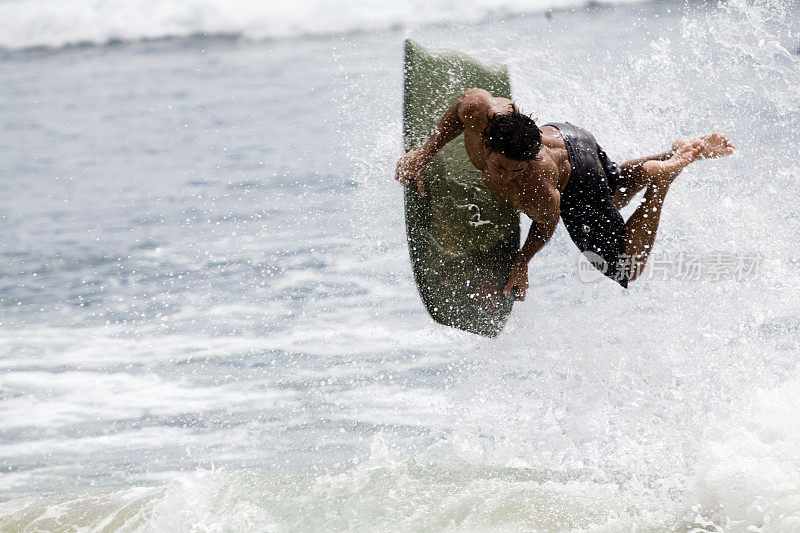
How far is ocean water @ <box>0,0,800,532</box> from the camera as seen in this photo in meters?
3.07

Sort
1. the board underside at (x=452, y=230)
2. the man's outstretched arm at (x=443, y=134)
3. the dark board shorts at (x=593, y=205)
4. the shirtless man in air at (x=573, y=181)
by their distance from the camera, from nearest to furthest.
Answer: the shirtless man in air at (x=573, y=181) → the man's outstretched arm at (x=443, y=134) → the dark board shorts at (x=593, y=205) → the board underside at (x=452, y=230)

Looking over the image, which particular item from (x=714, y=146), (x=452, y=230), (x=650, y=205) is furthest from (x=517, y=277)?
(x=714, y=146)

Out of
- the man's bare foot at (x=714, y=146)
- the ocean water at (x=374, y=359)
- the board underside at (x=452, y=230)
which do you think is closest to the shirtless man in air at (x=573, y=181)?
the man's bare foot at (x=714, y=146)

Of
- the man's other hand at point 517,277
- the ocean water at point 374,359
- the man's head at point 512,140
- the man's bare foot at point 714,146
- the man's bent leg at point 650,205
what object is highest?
the man's head at point 512,140

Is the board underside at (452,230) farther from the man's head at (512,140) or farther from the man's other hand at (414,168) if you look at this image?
the man's head at (512,140)

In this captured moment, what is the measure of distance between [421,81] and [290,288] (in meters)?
1.84

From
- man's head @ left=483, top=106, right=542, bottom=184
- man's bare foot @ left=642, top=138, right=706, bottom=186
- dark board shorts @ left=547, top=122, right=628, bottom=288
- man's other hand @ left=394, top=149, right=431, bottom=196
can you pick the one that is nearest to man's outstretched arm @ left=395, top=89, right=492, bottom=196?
man's other hand @ left=394, top=149, right=431, bottom=196

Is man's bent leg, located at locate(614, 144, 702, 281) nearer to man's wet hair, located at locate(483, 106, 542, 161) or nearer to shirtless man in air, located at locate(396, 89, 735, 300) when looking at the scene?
shirtless man in air, located at locate(396, 89, 735, 300)

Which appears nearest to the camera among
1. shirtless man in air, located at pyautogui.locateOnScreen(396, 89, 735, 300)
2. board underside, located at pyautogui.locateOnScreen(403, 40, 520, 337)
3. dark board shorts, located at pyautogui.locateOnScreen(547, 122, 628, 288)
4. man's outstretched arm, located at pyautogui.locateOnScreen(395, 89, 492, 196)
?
shirtless man in air, located at pyautogui.locateOnScreen(396, 89, 735, 300)

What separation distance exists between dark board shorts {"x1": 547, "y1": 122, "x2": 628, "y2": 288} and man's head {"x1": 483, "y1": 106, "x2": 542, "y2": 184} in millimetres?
553

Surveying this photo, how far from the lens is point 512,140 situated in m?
2.83

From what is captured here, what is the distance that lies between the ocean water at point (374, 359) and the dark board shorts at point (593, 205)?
1.79 ft

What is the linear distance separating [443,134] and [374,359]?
1382 millimetres

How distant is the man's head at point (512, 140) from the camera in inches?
111
